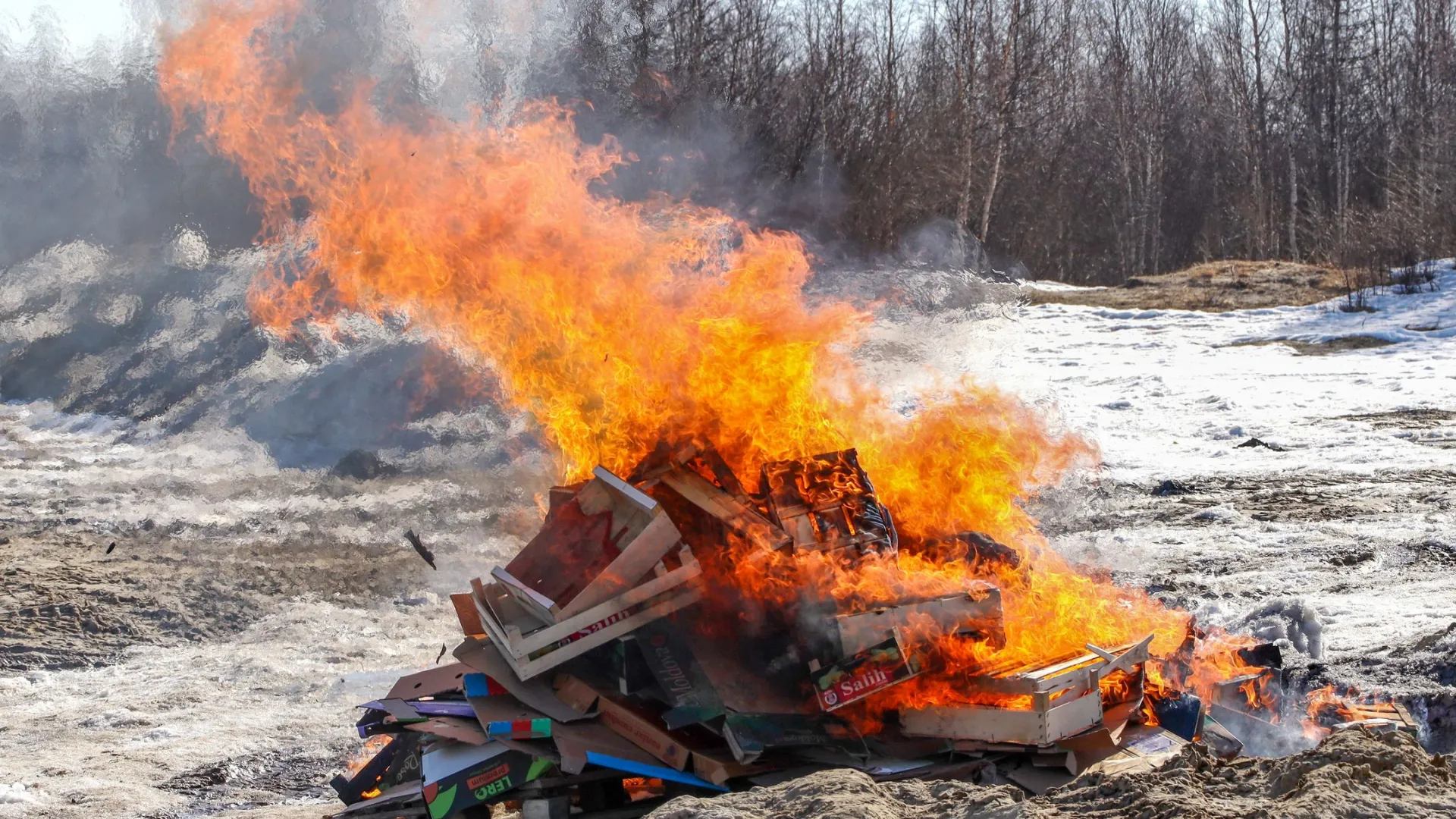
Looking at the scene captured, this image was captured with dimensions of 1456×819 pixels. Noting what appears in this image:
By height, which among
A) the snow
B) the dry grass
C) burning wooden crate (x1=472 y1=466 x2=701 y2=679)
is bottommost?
the snow

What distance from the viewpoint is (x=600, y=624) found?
555cm

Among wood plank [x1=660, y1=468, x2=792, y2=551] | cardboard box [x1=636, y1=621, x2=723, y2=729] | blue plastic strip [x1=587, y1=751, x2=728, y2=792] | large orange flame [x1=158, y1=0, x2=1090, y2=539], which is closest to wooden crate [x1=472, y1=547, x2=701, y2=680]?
cardboard box [x1=636, y1=621, x2=723, y2=729]

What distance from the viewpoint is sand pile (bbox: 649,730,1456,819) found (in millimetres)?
3695

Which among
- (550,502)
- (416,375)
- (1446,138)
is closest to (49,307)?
(416,375)

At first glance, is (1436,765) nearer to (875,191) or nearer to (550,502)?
(550,502)

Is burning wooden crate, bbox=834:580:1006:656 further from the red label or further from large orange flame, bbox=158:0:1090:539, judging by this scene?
large orange flame, bbox=158:0:1090:539

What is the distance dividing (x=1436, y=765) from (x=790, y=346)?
12.3 feet

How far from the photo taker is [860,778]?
14.4 feet

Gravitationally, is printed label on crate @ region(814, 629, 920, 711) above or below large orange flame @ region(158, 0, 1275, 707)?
below

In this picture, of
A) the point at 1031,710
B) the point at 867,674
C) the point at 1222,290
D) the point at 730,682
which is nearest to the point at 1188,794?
the point at 1031,710

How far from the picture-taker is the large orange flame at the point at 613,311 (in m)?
6.52

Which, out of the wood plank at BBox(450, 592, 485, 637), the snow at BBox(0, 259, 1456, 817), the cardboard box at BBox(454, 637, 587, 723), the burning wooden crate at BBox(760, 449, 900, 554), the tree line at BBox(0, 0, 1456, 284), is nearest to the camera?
the cardboard box at BBox(454, 637, 587, 723)

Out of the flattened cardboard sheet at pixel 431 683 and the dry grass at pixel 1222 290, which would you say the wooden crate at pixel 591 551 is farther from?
the dry grass at pixel 1222 290

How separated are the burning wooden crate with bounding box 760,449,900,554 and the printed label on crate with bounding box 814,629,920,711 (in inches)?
25.1
